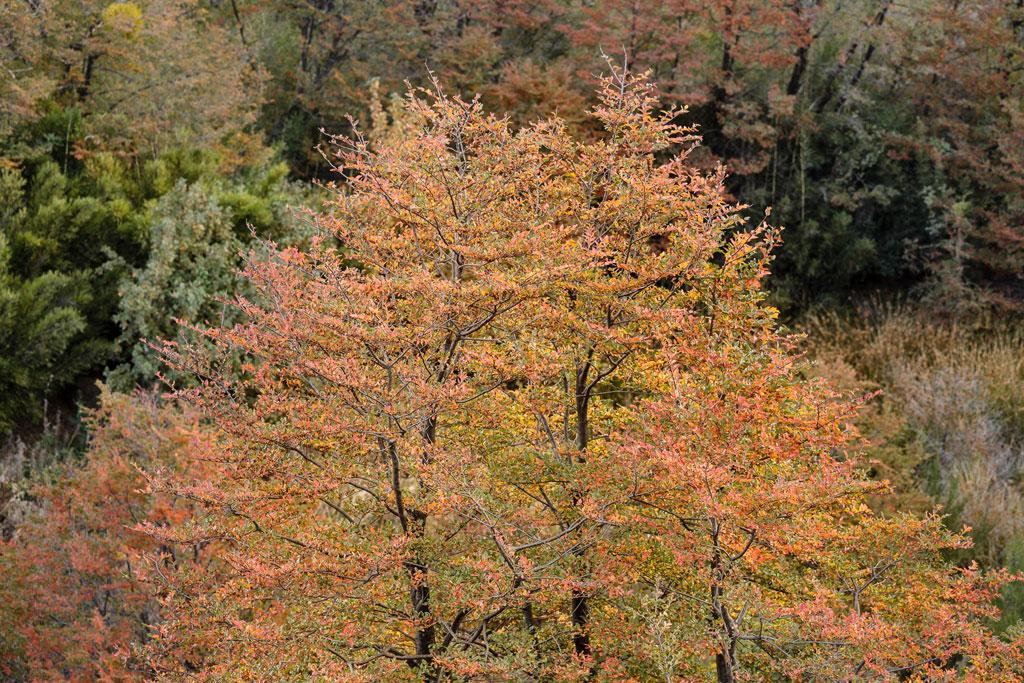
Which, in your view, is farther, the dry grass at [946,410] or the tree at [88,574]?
the dry grass at [946,410]

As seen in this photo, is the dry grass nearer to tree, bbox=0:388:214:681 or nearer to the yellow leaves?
tree, bbox=0:388:214:681

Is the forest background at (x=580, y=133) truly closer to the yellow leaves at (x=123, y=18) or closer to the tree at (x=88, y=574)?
the yellow leaves at (x=123, y=18)

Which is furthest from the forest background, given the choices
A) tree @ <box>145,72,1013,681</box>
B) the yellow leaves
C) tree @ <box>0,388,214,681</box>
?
tree @ <box>145,72,1013,681</box>

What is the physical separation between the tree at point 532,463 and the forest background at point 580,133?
4748 mm

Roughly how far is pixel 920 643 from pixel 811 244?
1186cm

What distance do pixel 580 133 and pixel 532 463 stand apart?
33.3 feet

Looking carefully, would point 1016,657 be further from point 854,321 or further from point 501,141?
point 854,321

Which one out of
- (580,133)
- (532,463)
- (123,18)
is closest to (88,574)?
(532,463)

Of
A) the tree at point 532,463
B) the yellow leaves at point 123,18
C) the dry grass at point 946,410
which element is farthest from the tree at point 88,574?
the yellow leaves at point 123,18

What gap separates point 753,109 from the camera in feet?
53.1

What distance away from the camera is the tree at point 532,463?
197 inches

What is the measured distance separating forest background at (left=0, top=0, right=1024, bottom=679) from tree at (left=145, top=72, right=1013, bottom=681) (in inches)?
187

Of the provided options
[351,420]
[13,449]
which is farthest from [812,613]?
[13,449]

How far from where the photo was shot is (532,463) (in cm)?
570
